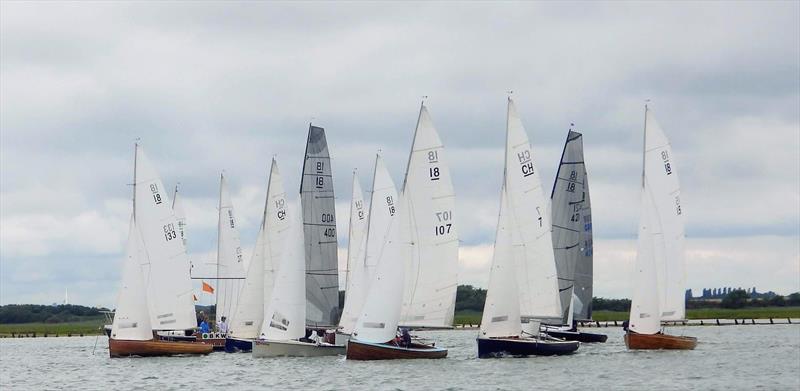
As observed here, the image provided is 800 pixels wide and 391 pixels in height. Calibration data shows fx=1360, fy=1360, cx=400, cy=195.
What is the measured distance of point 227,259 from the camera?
279 ft

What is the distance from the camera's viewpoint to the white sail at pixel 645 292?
65812mm

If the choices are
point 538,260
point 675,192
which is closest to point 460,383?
point 538,260

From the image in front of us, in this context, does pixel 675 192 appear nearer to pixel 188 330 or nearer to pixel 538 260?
pixel 538 260

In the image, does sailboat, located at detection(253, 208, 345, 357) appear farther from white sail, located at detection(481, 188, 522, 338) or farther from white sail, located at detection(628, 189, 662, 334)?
white sail, located at detection(628, 189, 662, 334)

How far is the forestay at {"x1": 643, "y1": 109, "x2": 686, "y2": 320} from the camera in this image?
67.4 metres

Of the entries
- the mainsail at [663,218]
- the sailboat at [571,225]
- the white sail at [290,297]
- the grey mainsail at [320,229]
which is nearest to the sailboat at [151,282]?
the grey mainsail at [320,229]

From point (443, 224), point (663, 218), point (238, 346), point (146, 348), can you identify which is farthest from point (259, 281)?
point (663, 218)

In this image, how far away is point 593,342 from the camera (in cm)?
8075

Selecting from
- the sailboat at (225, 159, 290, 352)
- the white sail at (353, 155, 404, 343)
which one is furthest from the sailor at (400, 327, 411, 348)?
the sailboat at (225, 159, 290, 352)

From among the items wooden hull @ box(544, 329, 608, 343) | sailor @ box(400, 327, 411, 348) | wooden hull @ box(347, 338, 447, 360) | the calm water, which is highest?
wooden hull @ box(544, 329, 608, 343)

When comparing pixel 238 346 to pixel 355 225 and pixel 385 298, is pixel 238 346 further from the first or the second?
pixel 385 298

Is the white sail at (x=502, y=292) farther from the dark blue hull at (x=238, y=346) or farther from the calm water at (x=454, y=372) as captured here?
the dark blue hull at (x=238, y=346)

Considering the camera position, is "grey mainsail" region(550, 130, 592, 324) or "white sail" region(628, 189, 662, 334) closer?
"white sail" region(628, 189, 662, 334)

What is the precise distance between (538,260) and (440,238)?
6.27 metres
